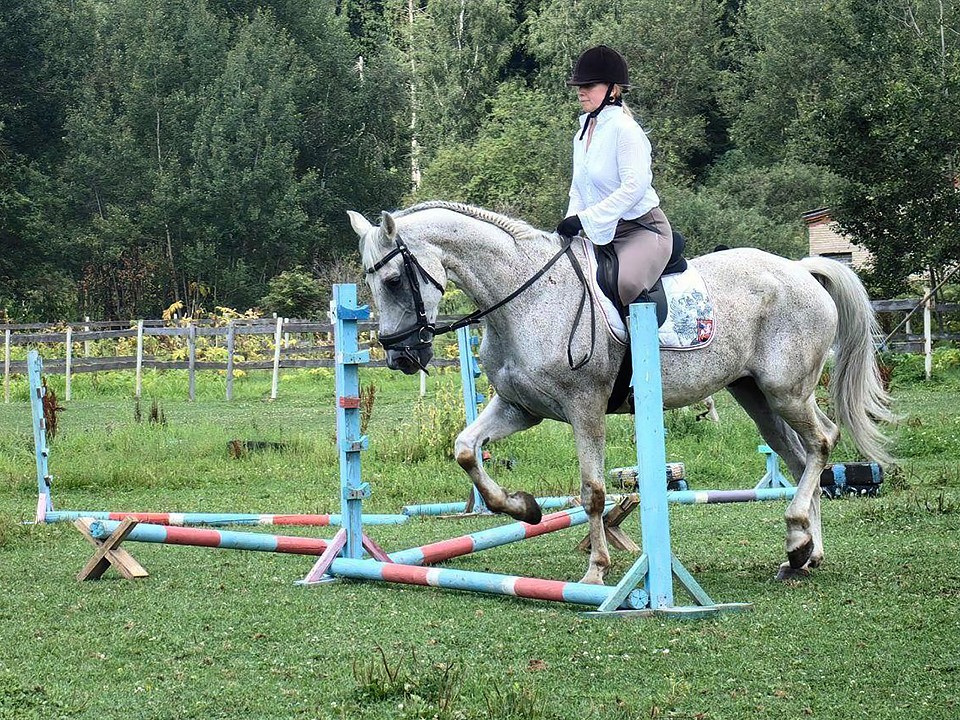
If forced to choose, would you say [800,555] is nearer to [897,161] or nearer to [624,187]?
[624,187]

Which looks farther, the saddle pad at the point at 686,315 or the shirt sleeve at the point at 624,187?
the saddle pad at the point at 686,315

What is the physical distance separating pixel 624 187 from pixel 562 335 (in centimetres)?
90

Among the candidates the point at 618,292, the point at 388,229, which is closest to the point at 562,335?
the point at 618,292

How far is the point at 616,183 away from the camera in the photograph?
23.6 ft

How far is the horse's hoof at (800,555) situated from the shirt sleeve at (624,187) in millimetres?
2043

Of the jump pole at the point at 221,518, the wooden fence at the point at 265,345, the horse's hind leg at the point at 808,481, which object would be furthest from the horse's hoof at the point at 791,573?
the wooden fence at the point at 265,345

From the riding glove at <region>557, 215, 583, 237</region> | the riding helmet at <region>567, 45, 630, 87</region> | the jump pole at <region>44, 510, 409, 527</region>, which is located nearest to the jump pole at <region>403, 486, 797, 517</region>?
the jump pole at <region>44, 510, 409, 527</region>

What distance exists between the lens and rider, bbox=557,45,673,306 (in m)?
7.02

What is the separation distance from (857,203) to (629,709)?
24.0 meters

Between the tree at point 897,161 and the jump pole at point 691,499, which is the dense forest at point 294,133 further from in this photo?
the jump pole at point 691,499

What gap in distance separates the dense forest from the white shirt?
110ft

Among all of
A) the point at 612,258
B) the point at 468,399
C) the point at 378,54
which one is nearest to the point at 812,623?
the point at 612,258

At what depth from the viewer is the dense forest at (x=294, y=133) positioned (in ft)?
150

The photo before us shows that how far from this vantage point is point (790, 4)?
56.2m
